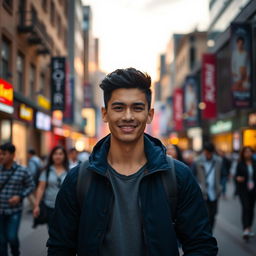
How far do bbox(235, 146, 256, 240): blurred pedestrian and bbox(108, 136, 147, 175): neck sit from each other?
712 cm

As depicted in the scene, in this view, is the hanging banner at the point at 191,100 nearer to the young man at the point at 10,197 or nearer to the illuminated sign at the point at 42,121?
the illuminated sign at the point at 42,121

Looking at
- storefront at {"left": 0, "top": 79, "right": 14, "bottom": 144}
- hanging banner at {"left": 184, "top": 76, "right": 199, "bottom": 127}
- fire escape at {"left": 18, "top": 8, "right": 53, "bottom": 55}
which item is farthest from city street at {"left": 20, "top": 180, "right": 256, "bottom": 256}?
hanging banner at {"left": 184, "top": 76, "right": 199, "bottom": 127}

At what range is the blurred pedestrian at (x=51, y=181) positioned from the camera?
686 cm

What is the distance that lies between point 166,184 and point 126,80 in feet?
1.95

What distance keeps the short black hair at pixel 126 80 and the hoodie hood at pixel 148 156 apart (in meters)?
0.30

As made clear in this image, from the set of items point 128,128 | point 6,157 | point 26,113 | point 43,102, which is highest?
point 43,102

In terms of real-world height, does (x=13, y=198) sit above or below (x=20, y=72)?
below

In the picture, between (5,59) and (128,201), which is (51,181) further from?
(5,59)

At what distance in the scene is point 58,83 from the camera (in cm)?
2581

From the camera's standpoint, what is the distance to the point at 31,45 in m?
22.7

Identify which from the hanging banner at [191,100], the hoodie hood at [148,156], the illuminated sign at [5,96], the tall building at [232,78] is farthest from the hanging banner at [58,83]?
the hoodie hood at [148,156]

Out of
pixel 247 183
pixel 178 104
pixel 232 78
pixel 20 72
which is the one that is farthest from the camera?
pixel 178 104

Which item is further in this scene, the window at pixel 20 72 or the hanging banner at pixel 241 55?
the window at pixel 20 72

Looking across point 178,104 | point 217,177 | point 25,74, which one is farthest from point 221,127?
point 217,177
